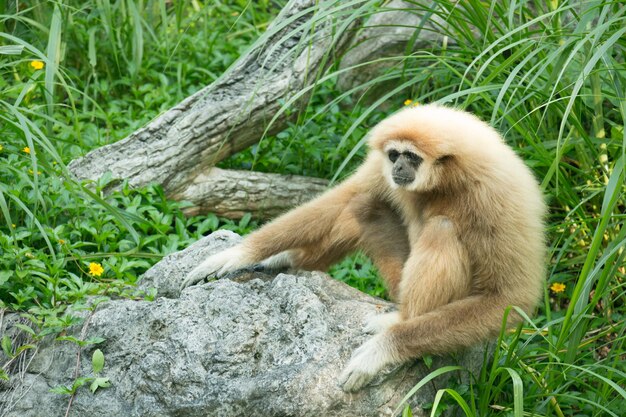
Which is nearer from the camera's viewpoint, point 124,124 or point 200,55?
point 124,124

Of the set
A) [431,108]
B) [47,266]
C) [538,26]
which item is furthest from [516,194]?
[47,266]

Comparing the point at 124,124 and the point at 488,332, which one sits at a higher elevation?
the point at 488,332

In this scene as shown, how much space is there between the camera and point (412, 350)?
4.27 meters

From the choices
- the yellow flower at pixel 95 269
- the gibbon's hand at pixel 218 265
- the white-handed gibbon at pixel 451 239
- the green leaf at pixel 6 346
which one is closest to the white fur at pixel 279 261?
the gibbon's hand at pixel 218 265

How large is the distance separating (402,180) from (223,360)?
1.31 m

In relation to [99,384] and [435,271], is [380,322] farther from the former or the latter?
[99,384]

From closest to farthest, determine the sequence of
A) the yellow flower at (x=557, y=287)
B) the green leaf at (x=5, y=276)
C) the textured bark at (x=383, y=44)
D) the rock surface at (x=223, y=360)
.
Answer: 1. the rock surface at (x=223, y=360)
2. the green leaf at (x=5, y=276)
3. the yellow flower at (x=557, y=287)
4. the textured bark at (x=383, y=44)

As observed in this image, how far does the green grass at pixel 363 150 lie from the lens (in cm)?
440

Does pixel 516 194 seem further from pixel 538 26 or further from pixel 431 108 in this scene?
pixel 538 26

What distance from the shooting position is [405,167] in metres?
4.60

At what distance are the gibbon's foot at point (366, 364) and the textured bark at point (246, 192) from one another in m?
2.54

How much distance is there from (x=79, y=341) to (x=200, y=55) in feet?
13.9

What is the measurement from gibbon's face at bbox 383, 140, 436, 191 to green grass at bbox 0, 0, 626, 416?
0.27 m

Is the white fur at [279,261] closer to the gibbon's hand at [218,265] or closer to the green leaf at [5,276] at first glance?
the gibbon's hand at [218,265]
